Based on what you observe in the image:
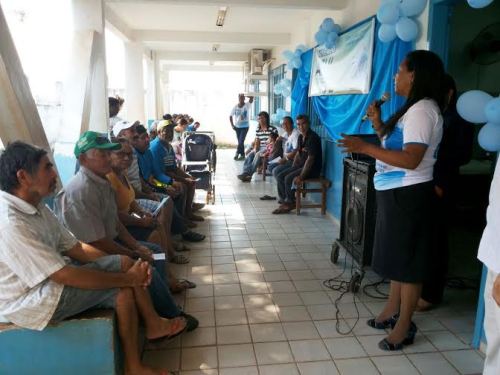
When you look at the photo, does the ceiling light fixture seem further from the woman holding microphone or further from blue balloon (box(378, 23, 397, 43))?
the woman holding microphone

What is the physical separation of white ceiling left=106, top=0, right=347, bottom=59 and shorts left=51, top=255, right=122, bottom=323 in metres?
3.32

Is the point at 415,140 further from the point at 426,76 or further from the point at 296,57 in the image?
the point at 296,57

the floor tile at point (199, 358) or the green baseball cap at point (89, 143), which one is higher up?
the green baseball cap at point (89, 143)

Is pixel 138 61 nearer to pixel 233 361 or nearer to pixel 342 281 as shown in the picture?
pixel 342 281

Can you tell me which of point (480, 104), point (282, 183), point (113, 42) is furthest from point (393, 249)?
point (113, 42)

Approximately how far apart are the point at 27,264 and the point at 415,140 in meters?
1.71

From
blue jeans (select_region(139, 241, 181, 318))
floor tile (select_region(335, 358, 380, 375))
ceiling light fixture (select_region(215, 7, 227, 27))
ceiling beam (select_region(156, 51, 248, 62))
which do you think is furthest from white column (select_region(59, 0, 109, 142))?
ceiling beam (select_region(156, 51, 248, 62))

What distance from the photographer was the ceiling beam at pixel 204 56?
10.2 metres

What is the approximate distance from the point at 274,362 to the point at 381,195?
1027mm

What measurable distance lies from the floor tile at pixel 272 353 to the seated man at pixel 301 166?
271cm

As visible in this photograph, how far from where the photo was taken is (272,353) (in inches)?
83.1

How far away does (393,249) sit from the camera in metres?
2.09

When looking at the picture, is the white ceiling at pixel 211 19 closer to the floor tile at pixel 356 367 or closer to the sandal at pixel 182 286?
the sandal at pixel 182 286

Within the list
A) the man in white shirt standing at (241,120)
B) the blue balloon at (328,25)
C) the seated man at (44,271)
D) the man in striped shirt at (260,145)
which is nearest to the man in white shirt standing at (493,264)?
the seated man at (44,271)
